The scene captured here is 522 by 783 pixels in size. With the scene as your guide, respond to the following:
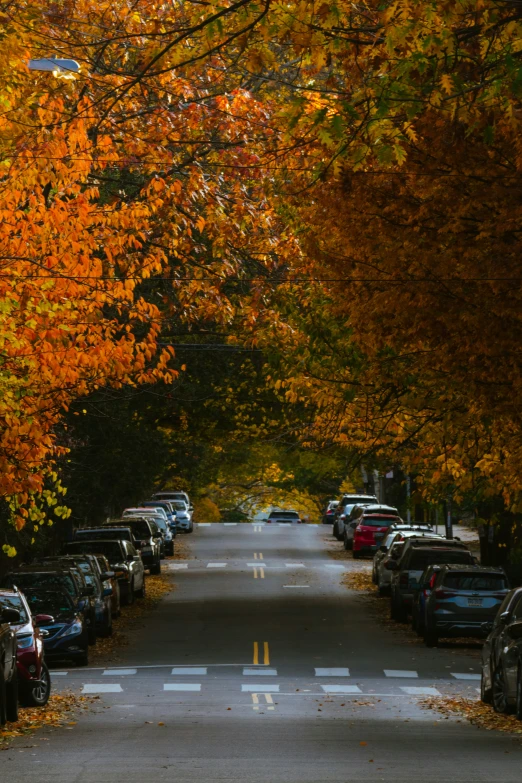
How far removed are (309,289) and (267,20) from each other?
41.0 ft

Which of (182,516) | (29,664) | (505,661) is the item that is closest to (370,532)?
(182,516)

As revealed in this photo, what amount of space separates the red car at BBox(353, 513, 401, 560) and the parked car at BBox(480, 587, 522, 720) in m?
32.0

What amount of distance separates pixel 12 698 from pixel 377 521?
35.9 meters

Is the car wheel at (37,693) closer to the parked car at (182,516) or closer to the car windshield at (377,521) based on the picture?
the car windshield at (377,521)

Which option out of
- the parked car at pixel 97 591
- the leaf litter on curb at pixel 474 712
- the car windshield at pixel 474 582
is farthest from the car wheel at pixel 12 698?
the car windshield at pixel 474 582

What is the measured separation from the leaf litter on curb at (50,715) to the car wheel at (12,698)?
0.11m

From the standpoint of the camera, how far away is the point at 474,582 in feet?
88.7

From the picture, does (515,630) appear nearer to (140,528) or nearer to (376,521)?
(140,528)

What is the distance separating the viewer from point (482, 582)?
27109 mm

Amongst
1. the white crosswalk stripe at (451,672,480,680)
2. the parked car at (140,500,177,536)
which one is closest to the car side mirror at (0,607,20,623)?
the white crosswalk stripe at (451,672,480,680)

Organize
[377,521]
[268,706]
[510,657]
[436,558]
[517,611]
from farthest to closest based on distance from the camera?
[377,521]
[436,558]
[268,706]
[517,611]
[510,657]

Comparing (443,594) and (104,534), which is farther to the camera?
(104,534)


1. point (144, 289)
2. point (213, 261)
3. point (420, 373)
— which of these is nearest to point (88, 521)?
point (144, 289)

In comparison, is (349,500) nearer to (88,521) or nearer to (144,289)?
(88,521)
